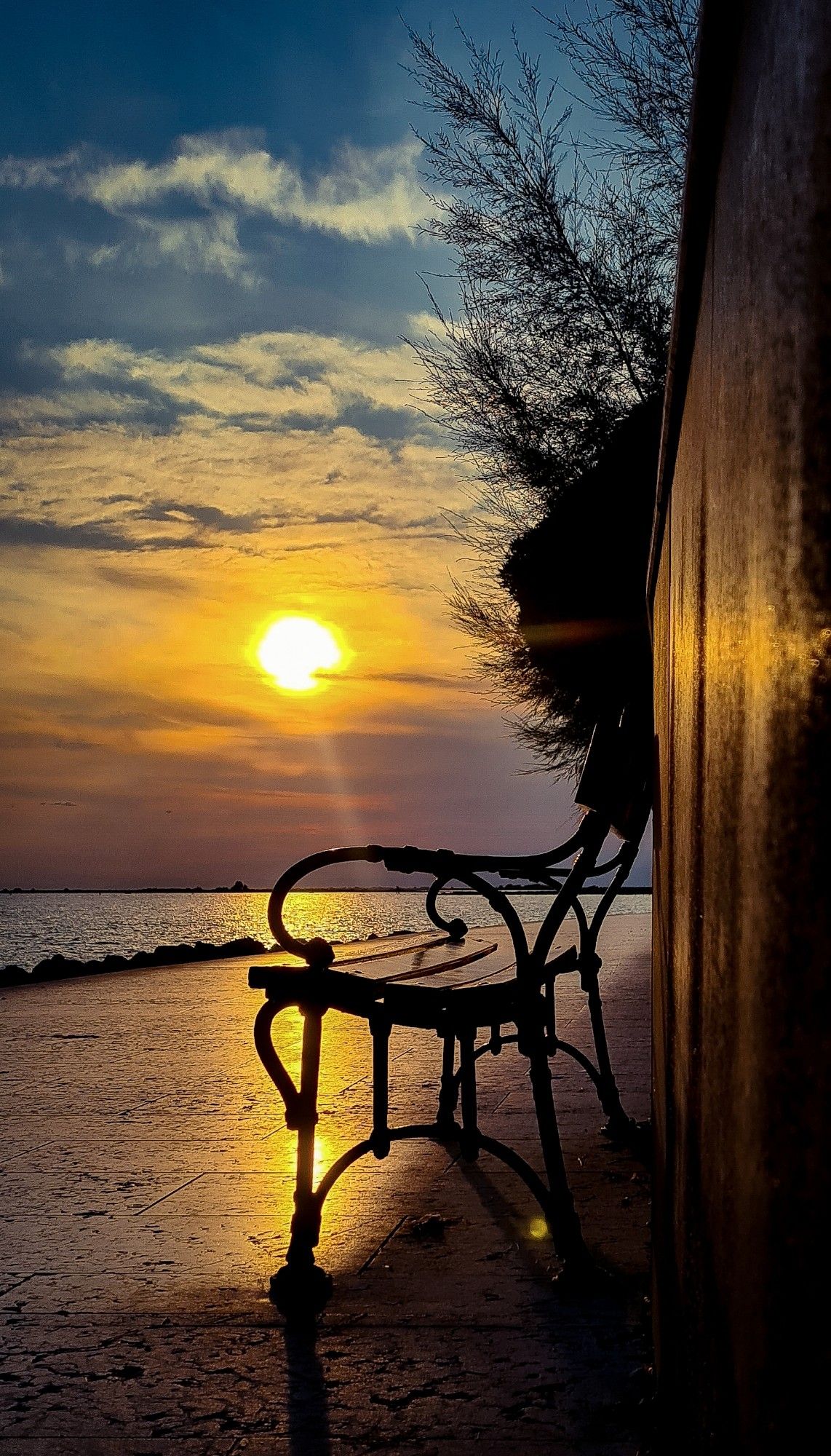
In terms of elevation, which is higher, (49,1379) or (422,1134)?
(422,1134)

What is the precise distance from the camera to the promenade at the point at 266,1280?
2248 mm

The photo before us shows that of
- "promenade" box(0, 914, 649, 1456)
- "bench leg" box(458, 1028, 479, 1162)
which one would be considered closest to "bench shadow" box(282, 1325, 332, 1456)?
"promenade" box(0, 914, 649, 1456)

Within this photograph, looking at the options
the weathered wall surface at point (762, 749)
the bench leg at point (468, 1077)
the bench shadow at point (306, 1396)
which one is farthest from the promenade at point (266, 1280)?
the weathered wall surface at point (762, 749)

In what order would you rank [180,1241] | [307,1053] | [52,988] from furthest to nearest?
[52,988] < [180,1241] < [307,1053]

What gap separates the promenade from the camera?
2248mm

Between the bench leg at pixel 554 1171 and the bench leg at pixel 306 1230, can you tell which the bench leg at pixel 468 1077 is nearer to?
the bench leg at pixel 554 1171

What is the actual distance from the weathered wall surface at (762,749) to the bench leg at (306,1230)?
1.61 m

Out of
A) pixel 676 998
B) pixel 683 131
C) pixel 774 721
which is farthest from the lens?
pixel 683 131

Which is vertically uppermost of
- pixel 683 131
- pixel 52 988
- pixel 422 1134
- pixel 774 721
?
pixel 683 131

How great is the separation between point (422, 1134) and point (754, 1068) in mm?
2464

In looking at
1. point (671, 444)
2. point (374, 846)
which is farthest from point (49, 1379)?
point (671, 444)

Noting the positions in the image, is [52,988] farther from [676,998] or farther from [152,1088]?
[676,998]

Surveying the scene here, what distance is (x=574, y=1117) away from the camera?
4684 mm

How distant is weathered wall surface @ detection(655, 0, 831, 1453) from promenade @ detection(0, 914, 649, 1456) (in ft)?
3.59
